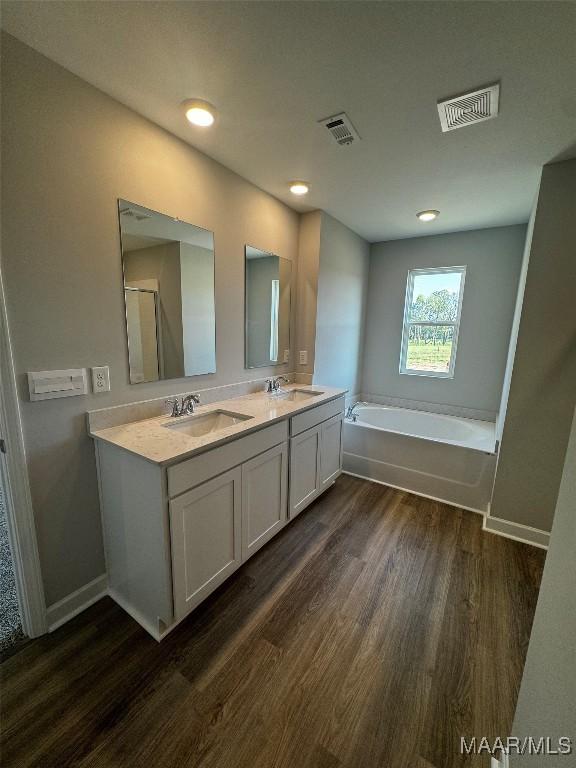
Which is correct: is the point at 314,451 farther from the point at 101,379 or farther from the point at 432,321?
the point at 432,321

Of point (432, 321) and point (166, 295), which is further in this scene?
point (432, 321)

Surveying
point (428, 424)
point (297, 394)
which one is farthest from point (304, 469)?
point (428, 424)

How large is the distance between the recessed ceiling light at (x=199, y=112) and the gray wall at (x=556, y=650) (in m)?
1.96

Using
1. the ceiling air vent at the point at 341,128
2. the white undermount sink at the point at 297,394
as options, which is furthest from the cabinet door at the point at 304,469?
the ceiling air vent at the point at 341,128

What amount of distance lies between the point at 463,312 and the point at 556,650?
3.25 meters

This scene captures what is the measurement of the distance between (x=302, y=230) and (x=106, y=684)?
322 cm

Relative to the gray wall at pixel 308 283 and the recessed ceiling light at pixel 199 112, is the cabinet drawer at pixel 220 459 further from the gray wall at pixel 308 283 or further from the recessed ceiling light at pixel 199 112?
the recessed ceiling light at pixel 199 112

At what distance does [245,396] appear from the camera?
2.38 metres

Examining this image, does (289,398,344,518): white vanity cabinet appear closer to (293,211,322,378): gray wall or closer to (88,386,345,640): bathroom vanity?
(88,386,345,640): bathroom vanity

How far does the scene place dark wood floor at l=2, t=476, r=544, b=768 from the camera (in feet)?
3.43

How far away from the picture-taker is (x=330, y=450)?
8.34ft

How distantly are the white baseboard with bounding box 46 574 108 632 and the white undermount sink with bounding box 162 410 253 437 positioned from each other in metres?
0.88

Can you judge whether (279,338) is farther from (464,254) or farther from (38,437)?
(464,254)

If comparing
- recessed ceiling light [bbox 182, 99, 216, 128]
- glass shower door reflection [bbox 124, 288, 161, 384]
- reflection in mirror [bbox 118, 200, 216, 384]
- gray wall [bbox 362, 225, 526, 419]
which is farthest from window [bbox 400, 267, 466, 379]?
glass shower door reflection [bbox 124, 288, 161, 384]
